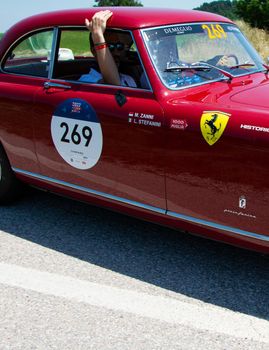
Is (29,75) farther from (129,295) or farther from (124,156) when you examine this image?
(129,295)

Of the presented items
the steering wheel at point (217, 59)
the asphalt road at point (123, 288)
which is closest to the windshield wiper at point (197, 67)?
the steering wheel at point (217, 59)

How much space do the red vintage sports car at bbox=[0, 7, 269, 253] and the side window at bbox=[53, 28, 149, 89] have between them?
12 millimetres

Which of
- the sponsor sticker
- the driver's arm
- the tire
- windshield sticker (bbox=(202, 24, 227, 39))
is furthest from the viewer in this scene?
the tire

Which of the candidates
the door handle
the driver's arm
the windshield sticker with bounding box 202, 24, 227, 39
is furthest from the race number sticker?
the windshield sticker with bounding box 202, 24, 227, 39

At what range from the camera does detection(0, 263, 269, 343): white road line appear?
2.63m

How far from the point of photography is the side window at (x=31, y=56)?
13.0 feet

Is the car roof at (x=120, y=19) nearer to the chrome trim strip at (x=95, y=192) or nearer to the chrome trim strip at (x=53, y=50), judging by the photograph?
the chrome trim strip at (x=53, y=50)

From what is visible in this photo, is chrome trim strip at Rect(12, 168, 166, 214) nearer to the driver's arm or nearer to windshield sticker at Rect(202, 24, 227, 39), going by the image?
the driver's arm

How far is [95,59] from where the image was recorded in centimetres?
387

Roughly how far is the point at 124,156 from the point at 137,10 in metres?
1.14

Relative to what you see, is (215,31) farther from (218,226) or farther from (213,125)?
(218,226)

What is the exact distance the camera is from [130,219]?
4.06 m

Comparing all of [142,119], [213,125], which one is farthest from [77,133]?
[213,125]

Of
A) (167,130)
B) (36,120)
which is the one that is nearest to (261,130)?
(167,130)
